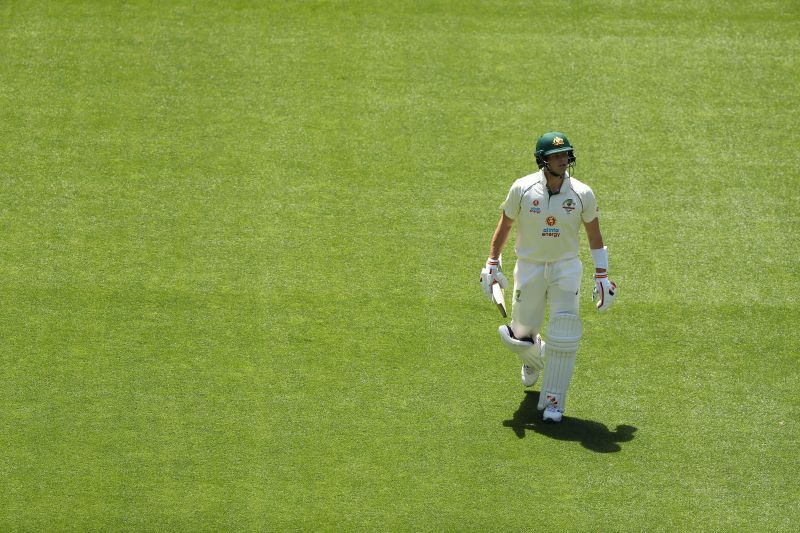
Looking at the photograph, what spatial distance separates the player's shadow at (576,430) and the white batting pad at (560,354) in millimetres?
198

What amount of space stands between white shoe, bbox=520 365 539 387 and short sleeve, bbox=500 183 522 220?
4.55 ft

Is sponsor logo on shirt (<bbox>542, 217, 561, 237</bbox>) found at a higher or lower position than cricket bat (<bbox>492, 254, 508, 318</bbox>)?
higher

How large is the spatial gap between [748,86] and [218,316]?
731 centimetres

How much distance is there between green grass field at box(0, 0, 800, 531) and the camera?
953 centimetres

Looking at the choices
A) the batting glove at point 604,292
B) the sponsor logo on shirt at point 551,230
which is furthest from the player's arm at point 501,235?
the batting glove at point 604,292

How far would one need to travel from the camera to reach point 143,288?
11859 millimetres

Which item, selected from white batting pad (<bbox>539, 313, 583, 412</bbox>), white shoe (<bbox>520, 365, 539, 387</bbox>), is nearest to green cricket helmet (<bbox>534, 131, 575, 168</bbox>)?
white batting pad (<bbox>539, 313, 583, 412</bbox>)

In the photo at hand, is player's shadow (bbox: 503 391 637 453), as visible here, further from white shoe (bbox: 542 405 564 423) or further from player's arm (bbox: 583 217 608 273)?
player's arm (bbox: 583 217 608 273)

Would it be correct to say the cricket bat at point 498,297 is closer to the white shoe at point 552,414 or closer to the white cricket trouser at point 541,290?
the white cricket trouser at point 541,290

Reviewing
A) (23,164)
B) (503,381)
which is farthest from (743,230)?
(23,164)

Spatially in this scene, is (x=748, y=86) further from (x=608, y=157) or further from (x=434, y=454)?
(x=434, y=454)

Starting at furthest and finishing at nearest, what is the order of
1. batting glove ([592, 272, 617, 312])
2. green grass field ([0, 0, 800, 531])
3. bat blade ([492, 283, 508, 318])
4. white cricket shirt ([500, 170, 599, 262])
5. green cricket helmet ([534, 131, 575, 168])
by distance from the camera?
bat blade ([492, 283, 508, 318]) → batting glove ([592, 272, 617, 312]) → white cricket shirt ([500, 170, 599, 262]) → green cricket helmet ([534, 131, 575, 168]) → green grass field ([0, 0, 800, 531])

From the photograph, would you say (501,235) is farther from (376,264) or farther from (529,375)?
(376,264)

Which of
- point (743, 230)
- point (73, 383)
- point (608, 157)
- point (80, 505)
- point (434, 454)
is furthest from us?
point (608, 157)
